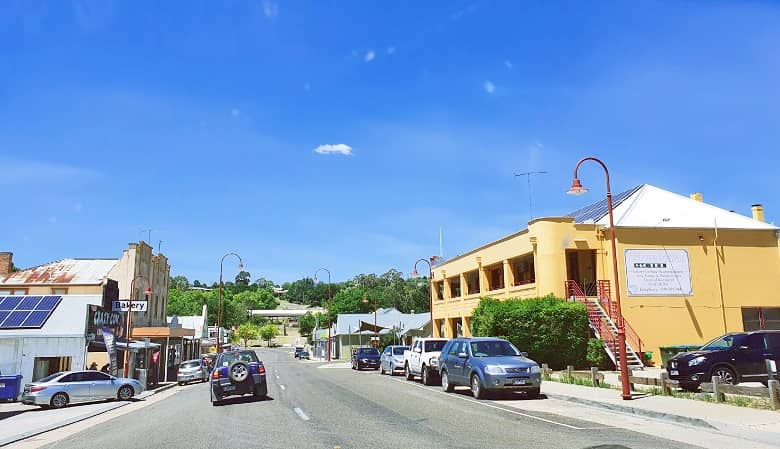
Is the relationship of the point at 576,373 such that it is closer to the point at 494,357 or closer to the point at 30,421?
the point at 494,357

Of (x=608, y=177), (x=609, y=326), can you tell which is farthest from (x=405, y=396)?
(x=609, y=326)

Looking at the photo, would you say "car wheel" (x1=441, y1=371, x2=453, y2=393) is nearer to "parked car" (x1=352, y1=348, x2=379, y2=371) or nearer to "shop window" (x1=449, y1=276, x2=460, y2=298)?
"parked car" (x1=352, y1=348, x2=379, y2=371)

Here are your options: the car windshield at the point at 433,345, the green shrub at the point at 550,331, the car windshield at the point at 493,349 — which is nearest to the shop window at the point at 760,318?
the green shrub at the point at 550,331

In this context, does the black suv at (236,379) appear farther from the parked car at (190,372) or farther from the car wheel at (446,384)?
the parked car at (190,372)

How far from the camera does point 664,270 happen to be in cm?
3094

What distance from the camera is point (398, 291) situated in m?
132

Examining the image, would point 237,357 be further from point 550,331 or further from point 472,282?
point 472,282

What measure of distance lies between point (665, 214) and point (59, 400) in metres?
31.3

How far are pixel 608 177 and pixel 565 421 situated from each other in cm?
790

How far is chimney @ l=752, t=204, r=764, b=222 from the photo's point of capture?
121 feet

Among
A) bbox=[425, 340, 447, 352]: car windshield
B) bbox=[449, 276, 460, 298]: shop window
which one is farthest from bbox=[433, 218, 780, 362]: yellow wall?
bbox=[449, 276, 460, 298]: shop window

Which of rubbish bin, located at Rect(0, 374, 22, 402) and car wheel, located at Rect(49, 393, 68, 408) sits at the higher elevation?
rubbish bin, located at Rect(0, 374, 22, 402)

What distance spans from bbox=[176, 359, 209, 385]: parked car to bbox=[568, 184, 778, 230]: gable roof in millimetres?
25831

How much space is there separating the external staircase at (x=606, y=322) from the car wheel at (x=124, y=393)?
2097 centimetres
